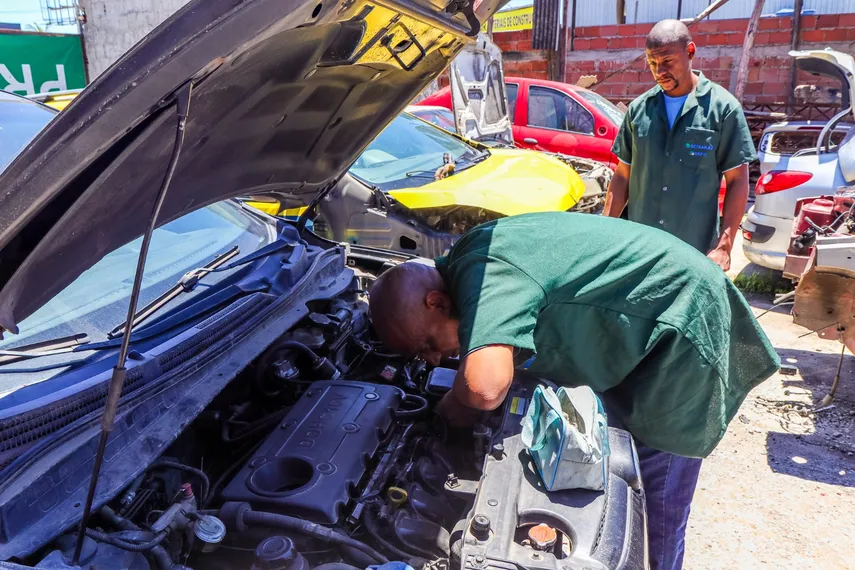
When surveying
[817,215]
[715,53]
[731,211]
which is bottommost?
[817,215]

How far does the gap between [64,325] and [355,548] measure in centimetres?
91

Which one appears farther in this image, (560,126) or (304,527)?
(560,126)

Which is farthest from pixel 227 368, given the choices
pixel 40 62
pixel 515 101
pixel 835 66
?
pixel 40 62

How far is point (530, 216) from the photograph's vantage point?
6.26 ft

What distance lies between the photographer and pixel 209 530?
4.50 ft

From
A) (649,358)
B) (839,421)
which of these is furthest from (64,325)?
(839,421)

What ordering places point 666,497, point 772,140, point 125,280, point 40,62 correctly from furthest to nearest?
point 40,62, point 772,140, point 666,497, point 125,280

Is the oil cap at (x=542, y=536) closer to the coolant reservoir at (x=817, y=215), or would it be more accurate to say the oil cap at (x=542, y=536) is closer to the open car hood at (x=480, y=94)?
the coolant reservoir at (x=817, y=215)

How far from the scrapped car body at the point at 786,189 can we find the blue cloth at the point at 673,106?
6.29 feet

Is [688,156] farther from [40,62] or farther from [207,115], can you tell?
[40,62]

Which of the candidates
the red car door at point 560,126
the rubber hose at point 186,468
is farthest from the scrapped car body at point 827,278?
the red car door at point 560,126

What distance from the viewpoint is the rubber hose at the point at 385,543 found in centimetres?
155

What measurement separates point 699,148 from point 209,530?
9.53ft

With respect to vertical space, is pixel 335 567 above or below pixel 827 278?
above
